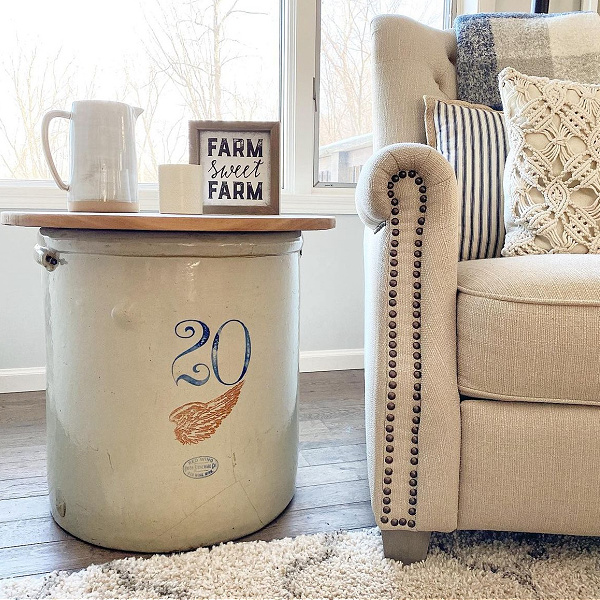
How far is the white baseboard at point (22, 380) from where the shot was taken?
182cm

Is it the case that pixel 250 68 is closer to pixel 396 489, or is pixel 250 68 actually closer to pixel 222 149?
pixel 222 149

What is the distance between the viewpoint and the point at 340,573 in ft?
2.98

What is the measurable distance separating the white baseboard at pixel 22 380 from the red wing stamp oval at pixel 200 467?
43.7 inches

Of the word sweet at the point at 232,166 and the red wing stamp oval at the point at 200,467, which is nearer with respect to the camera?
the red wing stamp oval at the point at 200,467

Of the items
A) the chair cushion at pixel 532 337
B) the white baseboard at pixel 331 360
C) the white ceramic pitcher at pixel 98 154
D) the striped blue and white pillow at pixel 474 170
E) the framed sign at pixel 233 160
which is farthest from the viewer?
the white baseboard at pixel 331 360

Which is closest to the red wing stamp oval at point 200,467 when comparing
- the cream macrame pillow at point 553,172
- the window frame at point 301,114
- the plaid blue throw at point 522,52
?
the cream macrame pillow at point 553,172

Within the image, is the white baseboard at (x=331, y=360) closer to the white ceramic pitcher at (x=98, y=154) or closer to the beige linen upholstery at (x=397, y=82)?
the beige linen upholstery at (x=397, y=82)

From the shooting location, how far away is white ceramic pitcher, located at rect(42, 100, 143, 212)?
1.05 metres

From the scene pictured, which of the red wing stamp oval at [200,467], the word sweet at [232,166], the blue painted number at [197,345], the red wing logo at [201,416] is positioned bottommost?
the red wing stamp oval at [200,467]

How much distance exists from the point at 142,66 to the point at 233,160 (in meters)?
0.97

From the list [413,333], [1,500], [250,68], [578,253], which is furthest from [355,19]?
[1,500]

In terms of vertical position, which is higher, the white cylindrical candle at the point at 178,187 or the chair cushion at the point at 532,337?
the white cylindrical candle at the point at 178,187

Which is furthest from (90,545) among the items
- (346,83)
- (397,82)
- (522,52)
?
(346,83)

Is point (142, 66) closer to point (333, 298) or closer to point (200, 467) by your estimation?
point (333, 298)
